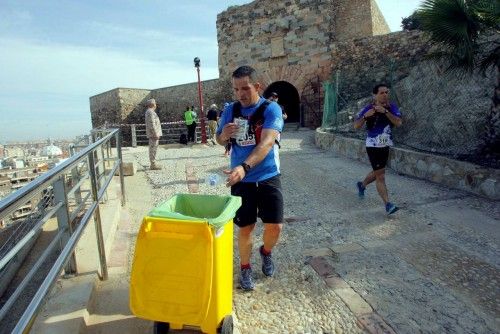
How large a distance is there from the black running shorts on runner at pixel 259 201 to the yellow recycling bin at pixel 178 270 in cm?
80

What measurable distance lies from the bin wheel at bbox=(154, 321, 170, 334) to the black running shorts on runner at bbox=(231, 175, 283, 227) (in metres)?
0.90

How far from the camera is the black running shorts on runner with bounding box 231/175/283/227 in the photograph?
111 inches

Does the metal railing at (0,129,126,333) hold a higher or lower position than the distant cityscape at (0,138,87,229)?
higher

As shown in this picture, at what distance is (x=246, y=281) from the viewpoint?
2.92 metres

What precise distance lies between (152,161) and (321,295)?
616 cm

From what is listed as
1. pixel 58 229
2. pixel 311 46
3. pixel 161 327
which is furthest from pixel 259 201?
pixel 311 46

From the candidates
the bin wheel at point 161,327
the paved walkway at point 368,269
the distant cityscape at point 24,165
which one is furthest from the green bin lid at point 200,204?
the distant cityscape at point 24,165

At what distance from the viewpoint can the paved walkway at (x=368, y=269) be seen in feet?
8.29

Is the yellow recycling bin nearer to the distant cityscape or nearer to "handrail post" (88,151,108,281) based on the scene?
"handrail post" (88,151,108,281)

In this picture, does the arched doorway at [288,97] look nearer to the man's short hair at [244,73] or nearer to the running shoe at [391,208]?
the running shoe at [391,208]

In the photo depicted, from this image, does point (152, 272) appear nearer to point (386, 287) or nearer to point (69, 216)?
point (69, 216)

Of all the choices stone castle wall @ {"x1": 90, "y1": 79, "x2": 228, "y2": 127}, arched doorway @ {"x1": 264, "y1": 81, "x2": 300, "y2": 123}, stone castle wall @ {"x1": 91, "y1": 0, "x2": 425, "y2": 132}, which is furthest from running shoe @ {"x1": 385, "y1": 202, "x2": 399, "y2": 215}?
stone castle wall @ {"x1": 90, "y1": 79, "x2": 228, "y2": 127}

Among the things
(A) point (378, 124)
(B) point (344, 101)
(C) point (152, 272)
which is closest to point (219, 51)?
(B) point (344, 101)

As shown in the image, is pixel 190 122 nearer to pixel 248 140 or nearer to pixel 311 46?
pixel 311 46
